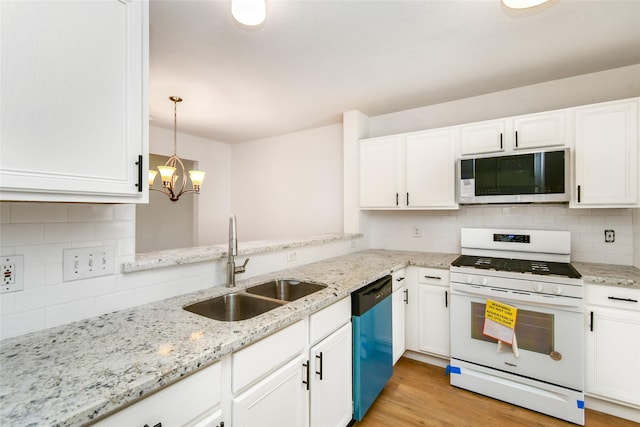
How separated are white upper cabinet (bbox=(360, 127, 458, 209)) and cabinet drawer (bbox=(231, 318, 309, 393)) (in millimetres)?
1906

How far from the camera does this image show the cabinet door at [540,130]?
2.25 metres

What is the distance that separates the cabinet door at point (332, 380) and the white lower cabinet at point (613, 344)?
1.62 m

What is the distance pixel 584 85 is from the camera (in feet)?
8.06

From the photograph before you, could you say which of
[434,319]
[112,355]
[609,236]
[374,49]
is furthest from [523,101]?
[112,355]

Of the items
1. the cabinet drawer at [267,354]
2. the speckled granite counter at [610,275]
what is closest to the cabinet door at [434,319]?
the speckled granite counter at [610,275]

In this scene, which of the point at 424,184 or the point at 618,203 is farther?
the point at 424,184

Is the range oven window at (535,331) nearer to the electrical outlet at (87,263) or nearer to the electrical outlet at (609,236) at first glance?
the electrical outlet at (609,236)

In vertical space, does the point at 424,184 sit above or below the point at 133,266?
above

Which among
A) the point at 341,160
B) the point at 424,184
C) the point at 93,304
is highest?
the point at 341,160

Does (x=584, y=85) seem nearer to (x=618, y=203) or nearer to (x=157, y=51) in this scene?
(x=618, y=203)

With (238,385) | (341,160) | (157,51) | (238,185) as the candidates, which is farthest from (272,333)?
(238,185)

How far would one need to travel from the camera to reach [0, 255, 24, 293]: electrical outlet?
1019 mm

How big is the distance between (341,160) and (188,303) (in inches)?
108

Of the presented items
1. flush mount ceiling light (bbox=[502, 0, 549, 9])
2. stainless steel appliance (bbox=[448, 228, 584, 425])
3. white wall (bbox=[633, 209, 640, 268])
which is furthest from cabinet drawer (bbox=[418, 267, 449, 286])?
flush mount ceiling light (bbox=[502, 0, 549, 9])
